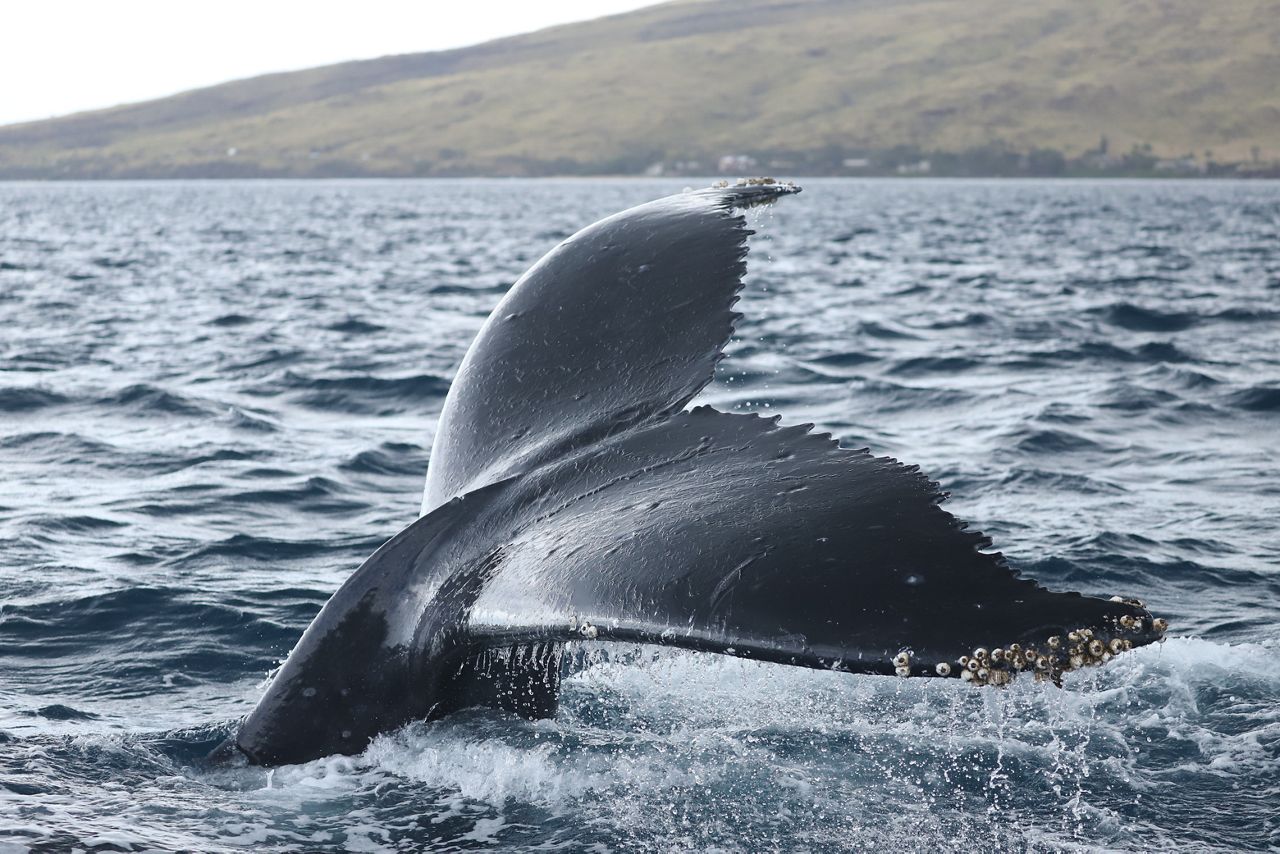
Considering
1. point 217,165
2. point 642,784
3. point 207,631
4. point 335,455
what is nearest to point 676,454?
point 642,784

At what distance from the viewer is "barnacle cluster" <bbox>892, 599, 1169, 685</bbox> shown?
98.7 inches

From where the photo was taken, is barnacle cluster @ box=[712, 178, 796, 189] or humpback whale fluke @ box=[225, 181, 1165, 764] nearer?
humpback whale fluke @ box=[225, 181, 1165, 764]

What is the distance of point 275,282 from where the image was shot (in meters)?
27.9

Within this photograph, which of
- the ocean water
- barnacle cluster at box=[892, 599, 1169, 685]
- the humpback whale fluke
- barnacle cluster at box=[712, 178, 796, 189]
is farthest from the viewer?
barnacle cluster at box=[712, 178, 796, 189]

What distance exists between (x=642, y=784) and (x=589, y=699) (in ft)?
2.39

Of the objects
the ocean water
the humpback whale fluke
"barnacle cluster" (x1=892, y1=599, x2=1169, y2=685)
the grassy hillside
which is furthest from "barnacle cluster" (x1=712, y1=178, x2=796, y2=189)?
the grassy hillside

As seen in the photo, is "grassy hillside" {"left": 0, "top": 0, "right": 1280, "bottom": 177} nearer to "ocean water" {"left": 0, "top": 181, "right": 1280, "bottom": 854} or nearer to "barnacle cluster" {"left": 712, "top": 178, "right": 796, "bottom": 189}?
"ocean water" {"left": 0, "top": 181, "right": 1280, "bottom": 854}

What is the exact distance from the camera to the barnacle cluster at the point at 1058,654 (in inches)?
98.7

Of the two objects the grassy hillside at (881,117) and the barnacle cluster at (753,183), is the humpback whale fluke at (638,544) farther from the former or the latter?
the grassy hillside at (881,117)

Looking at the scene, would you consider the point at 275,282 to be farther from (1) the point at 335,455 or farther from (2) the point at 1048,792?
(2) the point at 1048,792

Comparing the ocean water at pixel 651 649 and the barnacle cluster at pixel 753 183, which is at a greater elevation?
the barnacle cluster at pixel 753 183

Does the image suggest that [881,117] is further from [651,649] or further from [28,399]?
[651,649]

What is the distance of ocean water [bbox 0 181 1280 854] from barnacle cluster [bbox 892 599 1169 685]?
1375mm

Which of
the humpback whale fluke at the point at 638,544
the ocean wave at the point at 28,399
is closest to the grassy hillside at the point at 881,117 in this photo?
the ocean wave at the point at 28,399
